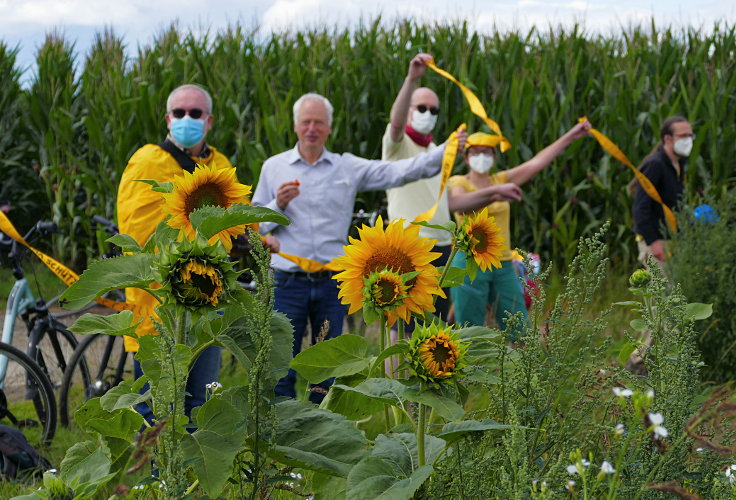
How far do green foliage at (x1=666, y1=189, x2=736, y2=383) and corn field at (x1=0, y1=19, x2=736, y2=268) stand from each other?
2.58 metres

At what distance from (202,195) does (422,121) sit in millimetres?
3696

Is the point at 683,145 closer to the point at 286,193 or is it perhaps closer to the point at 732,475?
the point at 286,193

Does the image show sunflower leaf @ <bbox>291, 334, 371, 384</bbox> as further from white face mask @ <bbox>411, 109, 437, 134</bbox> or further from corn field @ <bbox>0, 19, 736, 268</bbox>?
corn field @ <bbox>0, 19, 736, 268</bbox>

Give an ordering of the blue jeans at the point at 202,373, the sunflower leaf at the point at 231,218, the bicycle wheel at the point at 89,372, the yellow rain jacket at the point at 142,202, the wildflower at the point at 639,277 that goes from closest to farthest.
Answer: the sunflower leaf at the point at 231,218, the wildflower at the point at 639,277, the yellow rain jacket at the point at 142,202, the blue jeans at the point at 202,373, the bicycle wheel at the point at 89,372

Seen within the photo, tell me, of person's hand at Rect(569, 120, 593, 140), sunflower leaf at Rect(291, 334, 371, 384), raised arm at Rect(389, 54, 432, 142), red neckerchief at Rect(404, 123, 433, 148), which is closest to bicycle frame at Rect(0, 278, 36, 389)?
raised arm at Rect(389, 54, 432, 142)

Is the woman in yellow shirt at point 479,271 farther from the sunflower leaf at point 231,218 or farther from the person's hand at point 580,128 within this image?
the sunflower leaf at point 231,218

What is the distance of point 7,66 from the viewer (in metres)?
11.0

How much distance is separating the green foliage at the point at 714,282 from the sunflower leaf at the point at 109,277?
421 cm

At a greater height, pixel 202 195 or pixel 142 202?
pixel 202 195

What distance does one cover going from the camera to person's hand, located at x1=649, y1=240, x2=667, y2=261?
5.81 metres

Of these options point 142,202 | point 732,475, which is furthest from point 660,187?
point 732,475

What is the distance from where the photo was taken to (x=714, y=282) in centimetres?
534

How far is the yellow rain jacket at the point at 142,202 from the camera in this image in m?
3.35

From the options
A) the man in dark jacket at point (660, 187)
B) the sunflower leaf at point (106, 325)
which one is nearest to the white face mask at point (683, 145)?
the man in dark jacket at point (660, 187)
